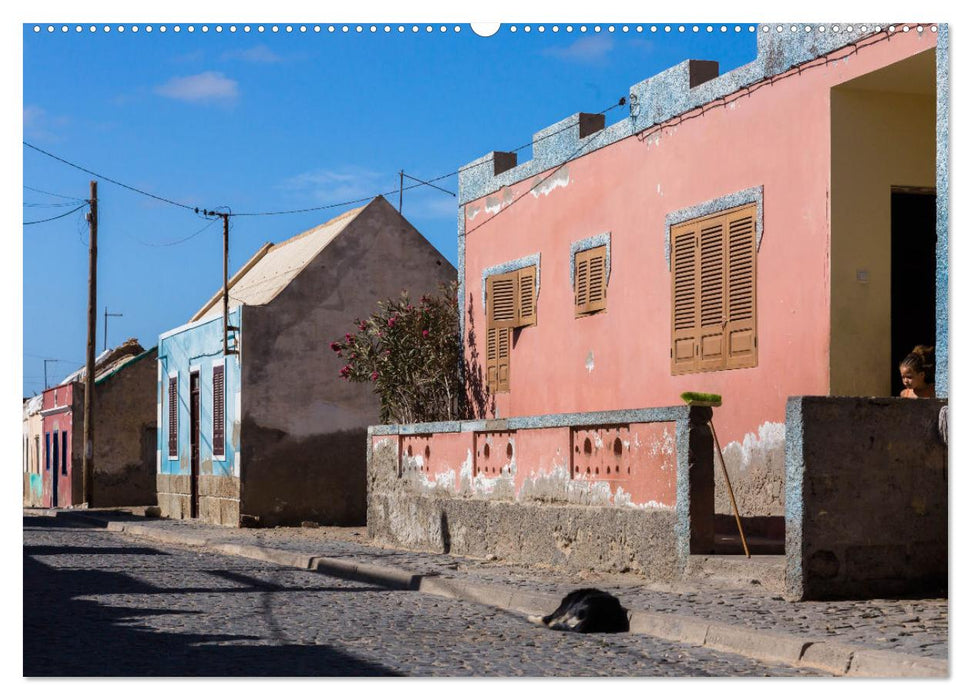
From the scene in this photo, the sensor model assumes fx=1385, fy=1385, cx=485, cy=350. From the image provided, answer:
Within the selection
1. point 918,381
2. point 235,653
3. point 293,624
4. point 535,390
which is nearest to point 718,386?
point 918,381

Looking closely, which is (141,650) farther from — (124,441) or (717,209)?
(124,441)

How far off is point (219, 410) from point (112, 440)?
1174 cm

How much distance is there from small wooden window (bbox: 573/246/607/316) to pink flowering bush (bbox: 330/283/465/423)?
10.1 feet

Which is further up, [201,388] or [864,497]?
[201,388]

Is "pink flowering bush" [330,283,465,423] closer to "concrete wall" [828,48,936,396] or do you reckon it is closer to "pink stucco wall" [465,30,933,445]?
"pink stucco wall" [465,30,933,445]

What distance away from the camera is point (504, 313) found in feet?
51.2

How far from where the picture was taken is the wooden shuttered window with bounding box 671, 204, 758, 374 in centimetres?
1134

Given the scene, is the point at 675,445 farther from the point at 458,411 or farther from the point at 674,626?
the point at 458,411

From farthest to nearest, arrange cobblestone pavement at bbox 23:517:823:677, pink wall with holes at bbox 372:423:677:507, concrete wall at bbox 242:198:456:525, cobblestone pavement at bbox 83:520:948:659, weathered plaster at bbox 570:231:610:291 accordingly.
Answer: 1. concrete wall at bbox 242:198:456:525
2. weathered plaster at bbox 570:231:610:291
3. pink wall with holes at bbox 372:423:677:507
4. cobblestone pavement at bbox 83:520:948:659
5. cobblestone pavement at bbox 23:517:823:677

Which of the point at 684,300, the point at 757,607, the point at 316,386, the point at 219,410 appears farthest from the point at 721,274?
the point at 219,410

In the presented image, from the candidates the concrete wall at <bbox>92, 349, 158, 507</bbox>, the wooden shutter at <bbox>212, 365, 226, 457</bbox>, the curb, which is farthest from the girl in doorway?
the concrete wall at <bbox>92, 349, 158, 507</bbox>

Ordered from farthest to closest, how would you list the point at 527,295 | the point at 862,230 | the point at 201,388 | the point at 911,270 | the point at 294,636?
1. the point at 201,388
2. the point at 527,295
3. the point at 911,270
4. the point at 862,230
5. the point at 294,636

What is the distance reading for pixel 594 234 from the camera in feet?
45.2

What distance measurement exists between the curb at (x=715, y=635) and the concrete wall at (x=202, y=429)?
8075mm
